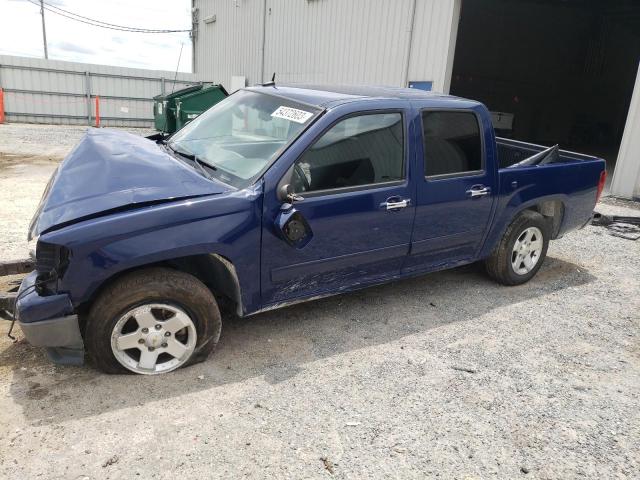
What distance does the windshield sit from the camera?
133 inches

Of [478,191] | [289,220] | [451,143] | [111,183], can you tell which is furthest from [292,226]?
[478,191]

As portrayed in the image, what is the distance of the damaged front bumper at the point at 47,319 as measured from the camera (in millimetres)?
2746

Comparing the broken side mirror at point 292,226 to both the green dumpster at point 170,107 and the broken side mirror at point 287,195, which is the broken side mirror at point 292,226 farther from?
the green dumpster at point 170,107

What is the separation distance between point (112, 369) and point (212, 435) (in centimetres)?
83

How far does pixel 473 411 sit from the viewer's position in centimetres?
301

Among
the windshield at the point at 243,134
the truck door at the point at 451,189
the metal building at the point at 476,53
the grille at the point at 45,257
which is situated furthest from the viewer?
the metal building at the point at 476,53

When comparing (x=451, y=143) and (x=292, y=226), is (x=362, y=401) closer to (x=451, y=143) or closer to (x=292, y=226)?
(x=292, y=226)

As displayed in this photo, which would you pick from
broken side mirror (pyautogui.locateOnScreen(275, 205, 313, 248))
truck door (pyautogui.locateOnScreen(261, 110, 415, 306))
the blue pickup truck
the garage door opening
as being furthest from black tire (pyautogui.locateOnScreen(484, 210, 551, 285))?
the garage door opening

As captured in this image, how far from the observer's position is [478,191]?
14.0ft

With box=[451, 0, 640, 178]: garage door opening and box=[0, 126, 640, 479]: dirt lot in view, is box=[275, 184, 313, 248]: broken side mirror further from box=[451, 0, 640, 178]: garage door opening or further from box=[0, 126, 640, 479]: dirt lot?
box=[451, 0, 640, 178]: garage door opening

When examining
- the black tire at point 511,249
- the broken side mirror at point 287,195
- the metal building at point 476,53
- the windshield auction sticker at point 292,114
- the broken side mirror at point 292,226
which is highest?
the metal building at point 476,53

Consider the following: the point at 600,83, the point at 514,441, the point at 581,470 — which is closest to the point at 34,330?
the point at 514,441

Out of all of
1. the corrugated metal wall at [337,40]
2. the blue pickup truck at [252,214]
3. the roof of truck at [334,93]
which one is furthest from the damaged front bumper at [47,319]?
the corrugated metal wall at [337,40]

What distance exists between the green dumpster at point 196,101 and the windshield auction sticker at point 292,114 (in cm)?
1097
